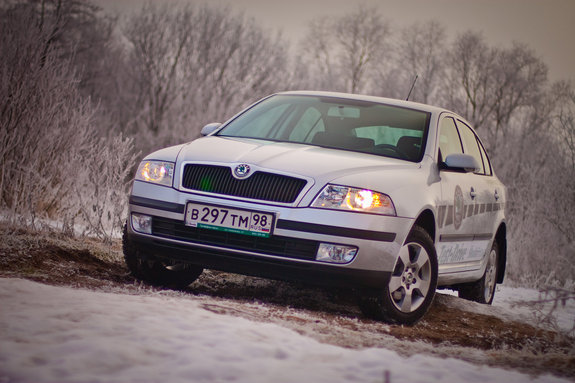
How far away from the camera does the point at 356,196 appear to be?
525cm

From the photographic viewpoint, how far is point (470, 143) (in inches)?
314

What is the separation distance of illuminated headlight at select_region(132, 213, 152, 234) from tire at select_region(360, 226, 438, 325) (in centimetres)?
162

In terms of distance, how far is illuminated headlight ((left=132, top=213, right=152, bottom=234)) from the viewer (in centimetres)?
565

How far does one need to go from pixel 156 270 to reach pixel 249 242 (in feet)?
4.16

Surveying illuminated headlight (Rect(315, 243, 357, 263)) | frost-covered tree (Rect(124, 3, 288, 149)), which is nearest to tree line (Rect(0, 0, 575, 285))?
frost-covered tree (Rect(124, 3, 288, 149))

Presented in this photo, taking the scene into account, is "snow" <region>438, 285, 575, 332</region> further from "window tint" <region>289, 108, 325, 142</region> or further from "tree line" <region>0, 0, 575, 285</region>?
"tree line" <region>0, 0, 575, 285</region>

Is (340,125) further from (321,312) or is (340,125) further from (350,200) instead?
(321,312)

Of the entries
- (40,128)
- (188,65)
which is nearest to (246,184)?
(40,128)

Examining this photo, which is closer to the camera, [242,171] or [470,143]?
[242,171]

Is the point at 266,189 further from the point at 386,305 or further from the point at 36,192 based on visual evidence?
the point at 36,192

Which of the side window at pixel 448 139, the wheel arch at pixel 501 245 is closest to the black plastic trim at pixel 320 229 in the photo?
the side window at pixel 448 139

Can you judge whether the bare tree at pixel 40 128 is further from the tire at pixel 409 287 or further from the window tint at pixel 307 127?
the tire at pixel 409 287

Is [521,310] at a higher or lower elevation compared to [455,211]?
lower

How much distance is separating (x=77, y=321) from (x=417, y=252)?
2760 millimetres
